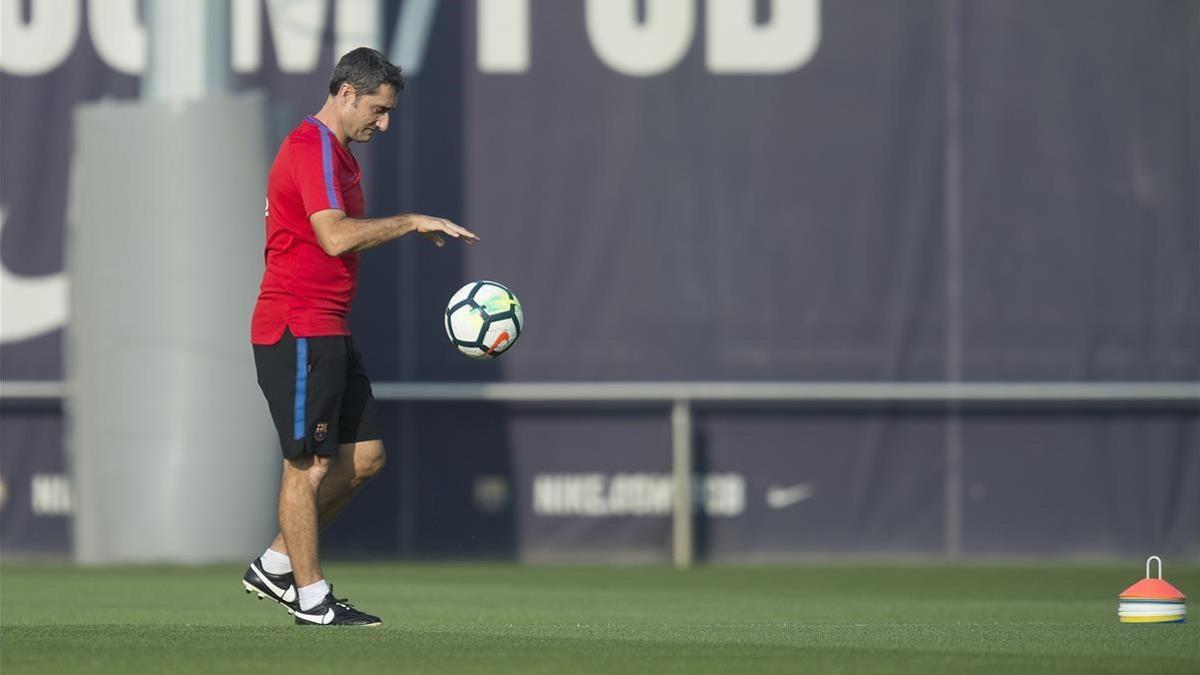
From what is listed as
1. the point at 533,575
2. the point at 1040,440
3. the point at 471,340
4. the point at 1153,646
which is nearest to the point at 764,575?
the point at 533,575

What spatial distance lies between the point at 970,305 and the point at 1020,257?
1.37 feet

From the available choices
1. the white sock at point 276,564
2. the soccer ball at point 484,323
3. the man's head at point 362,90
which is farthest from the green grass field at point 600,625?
the man's head at point 362,90

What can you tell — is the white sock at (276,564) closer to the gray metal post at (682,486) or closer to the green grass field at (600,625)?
the green grass field at (600,625)

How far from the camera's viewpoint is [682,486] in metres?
11.4

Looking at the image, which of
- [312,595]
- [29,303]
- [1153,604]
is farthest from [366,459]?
[29,303]

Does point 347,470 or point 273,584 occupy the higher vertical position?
point 347,470

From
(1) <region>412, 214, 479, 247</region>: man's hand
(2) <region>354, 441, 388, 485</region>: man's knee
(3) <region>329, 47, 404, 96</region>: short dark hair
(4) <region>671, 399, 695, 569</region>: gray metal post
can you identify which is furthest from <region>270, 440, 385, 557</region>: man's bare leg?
(4) <region>671, 399, 695, 569</region>: gray metal post

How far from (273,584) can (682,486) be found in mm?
5251

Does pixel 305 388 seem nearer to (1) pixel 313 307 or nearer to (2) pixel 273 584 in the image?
(1) pixel 313 307

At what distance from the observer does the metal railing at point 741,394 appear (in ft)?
37.8

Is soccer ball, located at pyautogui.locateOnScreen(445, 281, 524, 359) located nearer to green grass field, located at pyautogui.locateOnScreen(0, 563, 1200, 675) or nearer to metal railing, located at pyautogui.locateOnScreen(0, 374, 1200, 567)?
green grass field, located at pyautogui.locateOnScreen(0, 563, 1200, 675)

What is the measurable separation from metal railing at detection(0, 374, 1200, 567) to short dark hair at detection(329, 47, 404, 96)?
5.24 metres

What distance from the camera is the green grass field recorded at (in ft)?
16.9

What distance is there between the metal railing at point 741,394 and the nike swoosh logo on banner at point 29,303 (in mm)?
348
